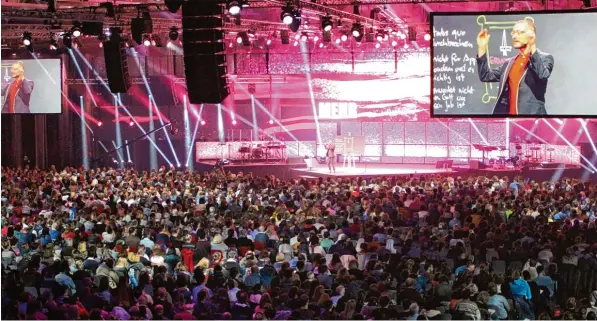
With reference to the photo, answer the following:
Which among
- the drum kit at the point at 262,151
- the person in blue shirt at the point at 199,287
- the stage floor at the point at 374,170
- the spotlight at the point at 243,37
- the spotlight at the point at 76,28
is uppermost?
the spotlight at the point at 243,37

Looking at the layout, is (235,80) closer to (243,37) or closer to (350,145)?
(350,145)

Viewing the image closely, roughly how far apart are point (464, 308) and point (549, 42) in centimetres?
675

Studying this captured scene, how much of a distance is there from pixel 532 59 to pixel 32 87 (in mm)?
13592

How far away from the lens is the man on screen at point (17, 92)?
77.9 ft

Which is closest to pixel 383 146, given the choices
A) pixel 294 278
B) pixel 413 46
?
pixel 413 46

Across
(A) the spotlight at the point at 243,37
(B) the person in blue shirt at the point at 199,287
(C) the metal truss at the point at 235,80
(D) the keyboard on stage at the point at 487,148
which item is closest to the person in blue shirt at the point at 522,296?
(B) the person in blue shirt at the point at 199,287

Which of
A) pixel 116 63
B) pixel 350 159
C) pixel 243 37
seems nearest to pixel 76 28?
pixel 116 63

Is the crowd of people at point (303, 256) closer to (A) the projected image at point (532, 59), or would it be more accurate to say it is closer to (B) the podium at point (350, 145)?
(A) the projected image at point (532, 59)

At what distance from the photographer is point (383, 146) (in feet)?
107

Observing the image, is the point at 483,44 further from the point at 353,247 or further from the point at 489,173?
the point at 489,173

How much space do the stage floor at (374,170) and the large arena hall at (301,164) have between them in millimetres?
218

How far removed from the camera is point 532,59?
15.4 m

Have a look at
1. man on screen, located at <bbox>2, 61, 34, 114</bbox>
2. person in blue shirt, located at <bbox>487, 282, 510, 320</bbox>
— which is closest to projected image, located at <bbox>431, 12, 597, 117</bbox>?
person in blue shirt, located at <bbox>487, 282, 510, 320</bbox>

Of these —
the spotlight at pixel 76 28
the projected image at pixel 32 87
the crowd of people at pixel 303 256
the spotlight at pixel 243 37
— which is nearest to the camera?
the crowd of people at pixel 303 256
